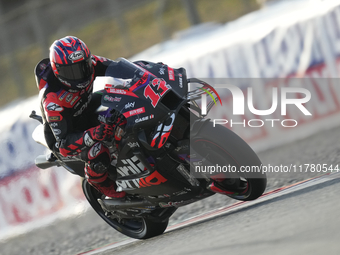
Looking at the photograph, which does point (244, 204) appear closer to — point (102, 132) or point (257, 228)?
point (257, 228)

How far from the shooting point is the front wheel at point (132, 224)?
487cm

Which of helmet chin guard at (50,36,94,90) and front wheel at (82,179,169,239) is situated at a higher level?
helmet chin guard at (50,36,94,90)

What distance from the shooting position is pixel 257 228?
3.53 meters

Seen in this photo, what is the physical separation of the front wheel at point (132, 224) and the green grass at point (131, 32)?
493cm

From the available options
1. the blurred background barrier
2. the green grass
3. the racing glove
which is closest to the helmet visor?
the racing glove

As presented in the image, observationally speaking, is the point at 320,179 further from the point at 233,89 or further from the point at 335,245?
the point at 233,89

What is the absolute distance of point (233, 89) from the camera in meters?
6.95

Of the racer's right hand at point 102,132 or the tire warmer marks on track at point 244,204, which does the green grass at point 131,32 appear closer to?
the tire warmer marks on track at point 244,204

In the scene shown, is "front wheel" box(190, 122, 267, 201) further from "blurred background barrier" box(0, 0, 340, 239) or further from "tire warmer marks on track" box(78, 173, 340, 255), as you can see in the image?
"blurred background barrier" box(0, 0, 340, 239)

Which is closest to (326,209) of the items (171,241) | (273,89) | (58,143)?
(171,241)

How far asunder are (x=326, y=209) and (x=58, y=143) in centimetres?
222

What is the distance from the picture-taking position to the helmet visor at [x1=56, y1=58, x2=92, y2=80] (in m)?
3.95

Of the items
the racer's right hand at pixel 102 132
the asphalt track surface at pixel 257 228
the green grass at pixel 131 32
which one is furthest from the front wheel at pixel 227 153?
the green grass at pixel 131 32

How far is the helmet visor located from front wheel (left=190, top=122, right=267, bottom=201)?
3.26 ft
